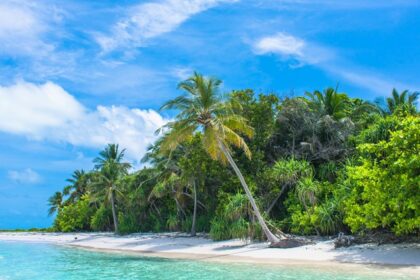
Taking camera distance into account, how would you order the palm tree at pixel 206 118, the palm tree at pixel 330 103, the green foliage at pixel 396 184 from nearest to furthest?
the green foliage at pixel 396 184
the palm tree at pixel 206 118
the palm tree at pixel 330 103

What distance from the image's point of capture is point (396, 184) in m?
14.3

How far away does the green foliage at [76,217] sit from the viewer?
42188mm

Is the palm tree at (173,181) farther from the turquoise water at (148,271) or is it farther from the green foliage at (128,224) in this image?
the turquoise water at (148,271)

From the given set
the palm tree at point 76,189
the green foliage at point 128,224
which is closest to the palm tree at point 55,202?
the palm tree at point 76,189

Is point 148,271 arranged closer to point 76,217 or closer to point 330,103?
point 330,103

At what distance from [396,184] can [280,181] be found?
372 inches

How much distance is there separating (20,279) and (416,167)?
13.3 m

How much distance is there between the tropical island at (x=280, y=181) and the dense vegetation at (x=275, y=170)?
0.06m

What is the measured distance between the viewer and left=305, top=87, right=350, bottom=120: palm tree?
2683 cm

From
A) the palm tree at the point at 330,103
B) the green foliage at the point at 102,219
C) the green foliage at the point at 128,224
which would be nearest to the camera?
the palm tree at the point at 330,103

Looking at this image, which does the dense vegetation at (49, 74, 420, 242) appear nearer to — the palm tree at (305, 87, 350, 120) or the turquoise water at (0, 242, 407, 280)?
the palm tree at (305, 87, 350, 120)

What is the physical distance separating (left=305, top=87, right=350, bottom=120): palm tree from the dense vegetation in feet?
0.21

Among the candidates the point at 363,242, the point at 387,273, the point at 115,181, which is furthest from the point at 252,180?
the point at 115,181

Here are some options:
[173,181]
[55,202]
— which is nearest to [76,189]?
[55,202]
